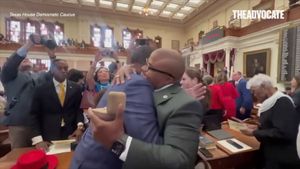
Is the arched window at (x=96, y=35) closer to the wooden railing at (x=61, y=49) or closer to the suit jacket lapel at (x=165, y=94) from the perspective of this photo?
the wooden railing at (x=61, y=49)

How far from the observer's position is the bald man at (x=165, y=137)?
2.18 ft

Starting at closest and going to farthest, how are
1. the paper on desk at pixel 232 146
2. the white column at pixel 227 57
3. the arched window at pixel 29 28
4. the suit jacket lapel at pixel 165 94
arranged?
the suit jacket lapel at pixel 165 94
the paper on desk at pixel 232 146
the white column at pixel 227 57
the arched window at pixel 29 28

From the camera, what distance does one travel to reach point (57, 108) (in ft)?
6.91

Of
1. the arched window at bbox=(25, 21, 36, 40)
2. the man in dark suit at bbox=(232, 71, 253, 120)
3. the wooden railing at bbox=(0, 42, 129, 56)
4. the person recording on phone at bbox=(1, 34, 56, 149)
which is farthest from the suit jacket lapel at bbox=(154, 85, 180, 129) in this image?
the arched window at bbox=(25, 21, 36, 40)

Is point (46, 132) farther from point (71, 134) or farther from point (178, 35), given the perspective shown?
point (178, 35)

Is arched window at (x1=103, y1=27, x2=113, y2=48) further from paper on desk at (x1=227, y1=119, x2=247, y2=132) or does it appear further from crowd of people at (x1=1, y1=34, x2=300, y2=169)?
paper on desk at (x1=227, y1=119, x2=247, y2=132)

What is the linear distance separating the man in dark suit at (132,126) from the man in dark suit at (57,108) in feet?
4.06

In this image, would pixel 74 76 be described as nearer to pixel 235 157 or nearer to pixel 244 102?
pixel 235 157

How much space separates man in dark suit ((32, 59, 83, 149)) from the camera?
6.84 feet

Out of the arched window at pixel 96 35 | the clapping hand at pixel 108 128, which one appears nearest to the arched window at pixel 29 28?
the arched window at pixel 96 35

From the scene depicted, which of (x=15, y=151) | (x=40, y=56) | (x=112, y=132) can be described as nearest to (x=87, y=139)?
(x=112, y=132)

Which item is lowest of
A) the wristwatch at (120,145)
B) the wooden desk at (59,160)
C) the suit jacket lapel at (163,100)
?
the wooden desk at (59,160)

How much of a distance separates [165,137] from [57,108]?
1.73 m

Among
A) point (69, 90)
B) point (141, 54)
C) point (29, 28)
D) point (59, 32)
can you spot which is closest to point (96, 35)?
point (59, 32)
